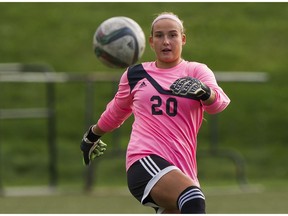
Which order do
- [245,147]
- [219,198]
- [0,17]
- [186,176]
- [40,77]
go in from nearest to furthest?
[186,176] < [219,198] < [40,77] < [245,147] < [0,17]

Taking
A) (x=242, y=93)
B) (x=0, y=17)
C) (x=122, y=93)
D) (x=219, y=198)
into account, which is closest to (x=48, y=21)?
(x=0, y=17)

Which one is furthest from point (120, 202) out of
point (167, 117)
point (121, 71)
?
point (121, 71)

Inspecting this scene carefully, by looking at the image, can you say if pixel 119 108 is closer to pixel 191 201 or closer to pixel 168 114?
pixel 168 114

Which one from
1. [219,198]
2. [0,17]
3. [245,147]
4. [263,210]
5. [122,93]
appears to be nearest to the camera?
[122,93]

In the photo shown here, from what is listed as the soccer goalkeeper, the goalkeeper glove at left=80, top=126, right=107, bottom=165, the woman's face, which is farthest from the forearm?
the goalkeeper glove at left=80, top=126, right=107, bottom=165

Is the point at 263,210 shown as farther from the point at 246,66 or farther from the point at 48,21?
the point at 48,21

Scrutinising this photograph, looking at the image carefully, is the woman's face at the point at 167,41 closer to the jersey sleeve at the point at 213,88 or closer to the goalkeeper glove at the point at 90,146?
the jersey sleeve at the point at 213,88

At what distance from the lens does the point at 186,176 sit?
599 cm

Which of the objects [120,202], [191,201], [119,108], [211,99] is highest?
[211,99]

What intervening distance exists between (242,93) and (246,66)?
2475 mm

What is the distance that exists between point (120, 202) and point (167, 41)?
610 centimetres

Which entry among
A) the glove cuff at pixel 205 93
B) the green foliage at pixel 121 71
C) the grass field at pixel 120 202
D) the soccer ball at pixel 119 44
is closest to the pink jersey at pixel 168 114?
the glove cuff at pixel 205 93

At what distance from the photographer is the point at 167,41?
6.20 metres

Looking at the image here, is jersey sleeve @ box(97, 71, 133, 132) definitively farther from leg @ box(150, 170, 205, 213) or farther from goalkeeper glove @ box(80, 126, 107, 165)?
leg @ box(150, 170, 205, 213)
